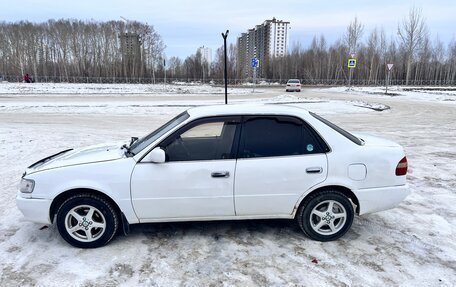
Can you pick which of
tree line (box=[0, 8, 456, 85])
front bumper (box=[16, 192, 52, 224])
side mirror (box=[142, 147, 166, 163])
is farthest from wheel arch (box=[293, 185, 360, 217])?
tree line (box=[0, 8, 456, 85])

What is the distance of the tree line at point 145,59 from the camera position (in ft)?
252

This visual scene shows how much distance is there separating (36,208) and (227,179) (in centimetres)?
211

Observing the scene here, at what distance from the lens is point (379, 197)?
3906mm

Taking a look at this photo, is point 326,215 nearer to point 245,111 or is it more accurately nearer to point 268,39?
point 245,111

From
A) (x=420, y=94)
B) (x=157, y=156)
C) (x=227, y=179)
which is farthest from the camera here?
(x=420, y=94)

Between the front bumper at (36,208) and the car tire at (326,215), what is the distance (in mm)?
2806

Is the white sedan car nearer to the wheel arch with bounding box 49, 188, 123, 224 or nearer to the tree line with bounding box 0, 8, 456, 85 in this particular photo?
the wheel arch with bounding box 49, 188, 123, 224

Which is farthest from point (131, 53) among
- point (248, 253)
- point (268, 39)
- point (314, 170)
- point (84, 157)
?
point (248, 253)

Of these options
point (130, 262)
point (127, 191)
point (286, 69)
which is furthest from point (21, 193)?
point (286, 69)

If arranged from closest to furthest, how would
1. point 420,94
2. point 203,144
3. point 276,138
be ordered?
point 276,138, point 203,144, point 420,94

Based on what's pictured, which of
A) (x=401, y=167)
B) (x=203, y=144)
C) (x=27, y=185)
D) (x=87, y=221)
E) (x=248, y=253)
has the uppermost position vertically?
(x=203, y=144)

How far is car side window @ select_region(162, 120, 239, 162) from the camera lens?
374 cm

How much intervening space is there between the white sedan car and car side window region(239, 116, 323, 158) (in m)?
0.01

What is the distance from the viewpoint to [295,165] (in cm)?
373
